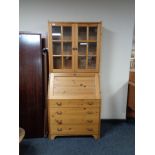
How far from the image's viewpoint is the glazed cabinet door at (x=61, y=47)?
105 inches

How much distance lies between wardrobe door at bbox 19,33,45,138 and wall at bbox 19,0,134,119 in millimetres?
567

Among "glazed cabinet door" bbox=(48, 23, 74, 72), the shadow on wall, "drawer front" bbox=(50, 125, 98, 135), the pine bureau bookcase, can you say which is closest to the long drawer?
the pine bureau bookcase

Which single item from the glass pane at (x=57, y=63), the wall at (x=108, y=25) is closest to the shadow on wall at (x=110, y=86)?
the wall at (x=108, y=25)

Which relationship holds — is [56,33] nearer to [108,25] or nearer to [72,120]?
[108,25]

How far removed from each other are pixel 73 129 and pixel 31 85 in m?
0.97

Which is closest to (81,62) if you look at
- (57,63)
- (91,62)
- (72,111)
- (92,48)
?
(91,62)

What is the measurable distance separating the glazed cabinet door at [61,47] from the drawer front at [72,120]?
2.52 ft

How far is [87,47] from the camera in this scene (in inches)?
109

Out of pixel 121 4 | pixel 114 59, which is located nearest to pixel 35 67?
pixel 114 59

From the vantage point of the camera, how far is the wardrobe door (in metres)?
2.62
